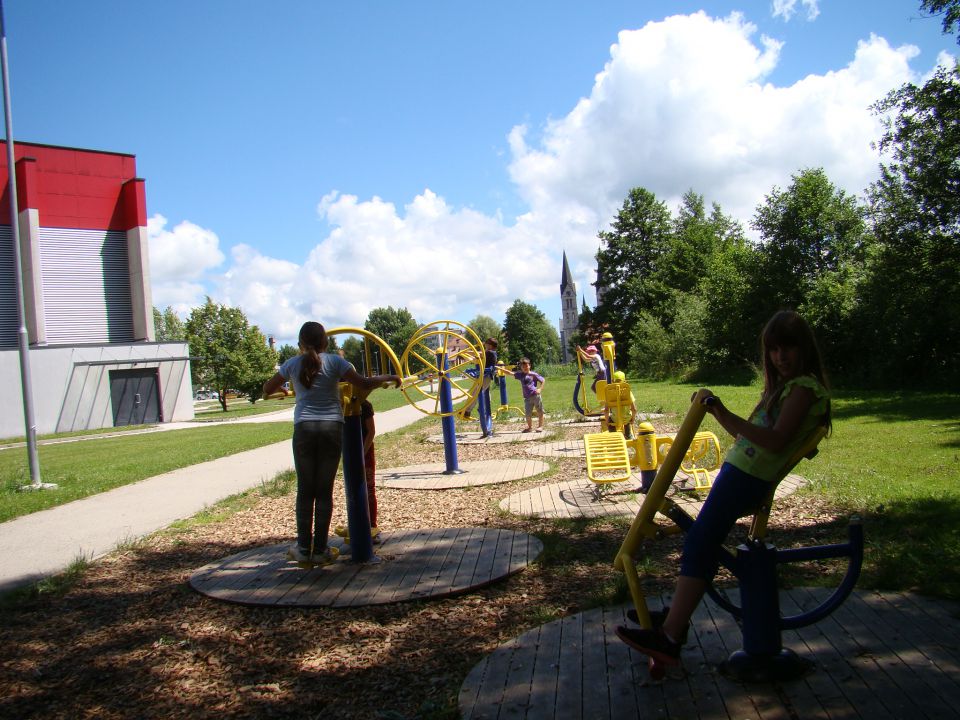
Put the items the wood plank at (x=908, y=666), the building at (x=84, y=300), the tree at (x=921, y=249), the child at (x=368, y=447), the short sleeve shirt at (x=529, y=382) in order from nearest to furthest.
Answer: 1. the wood plank at (x=908, y=666)
2. the child at (x=368, y=447)
3. the short sleeve shirt at (x=529, y=382)
4. the tree at (x=921, y=249)
5. the building at (x=84, y=300)

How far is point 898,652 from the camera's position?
2.99 meters

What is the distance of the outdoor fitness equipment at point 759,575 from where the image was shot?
2.74m

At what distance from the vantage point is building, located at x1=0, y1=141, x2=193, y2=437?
29.5 meters

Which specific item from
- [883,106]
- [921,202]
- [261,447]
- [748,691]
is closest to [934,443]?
A: [748,691]

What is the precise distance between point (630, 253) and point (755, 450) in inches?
2209

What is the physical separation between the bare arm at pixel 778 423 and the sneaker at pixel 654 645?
0.85m

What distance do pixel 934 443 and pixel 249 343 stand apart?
37.0 meters

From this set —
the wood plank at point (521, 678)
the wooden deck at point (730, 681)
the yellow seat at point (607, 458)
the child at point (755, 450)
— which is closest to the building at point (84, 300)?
the yellow seat at point (607, 458)

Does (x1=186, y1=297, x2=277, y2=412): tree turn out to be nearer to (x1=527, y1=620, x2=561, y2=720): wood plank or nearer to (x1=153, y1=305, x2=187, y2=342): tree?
(x1=153, y1=305, x2=187, y2=342): tree

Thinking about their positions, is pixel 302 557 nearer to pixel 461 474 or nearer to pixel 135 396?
pixel 461 474

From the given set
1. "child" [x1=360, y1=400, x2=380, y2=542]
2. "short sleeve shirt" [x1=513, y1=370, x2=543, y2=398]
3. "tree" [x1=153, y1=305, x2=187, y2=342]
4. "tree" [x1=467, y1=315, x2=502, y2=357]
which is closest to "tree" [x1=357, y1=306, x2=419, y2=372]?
"tree" [x1=467, y1=315, x2=502, y2=357]

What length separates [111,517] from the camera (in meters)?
8.12

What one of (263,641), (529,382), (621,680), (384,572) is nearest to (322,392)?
(384,572)

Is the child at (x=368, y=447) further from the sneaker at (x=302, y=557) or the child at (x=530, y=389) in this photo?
the child at (x=530, y=389)
